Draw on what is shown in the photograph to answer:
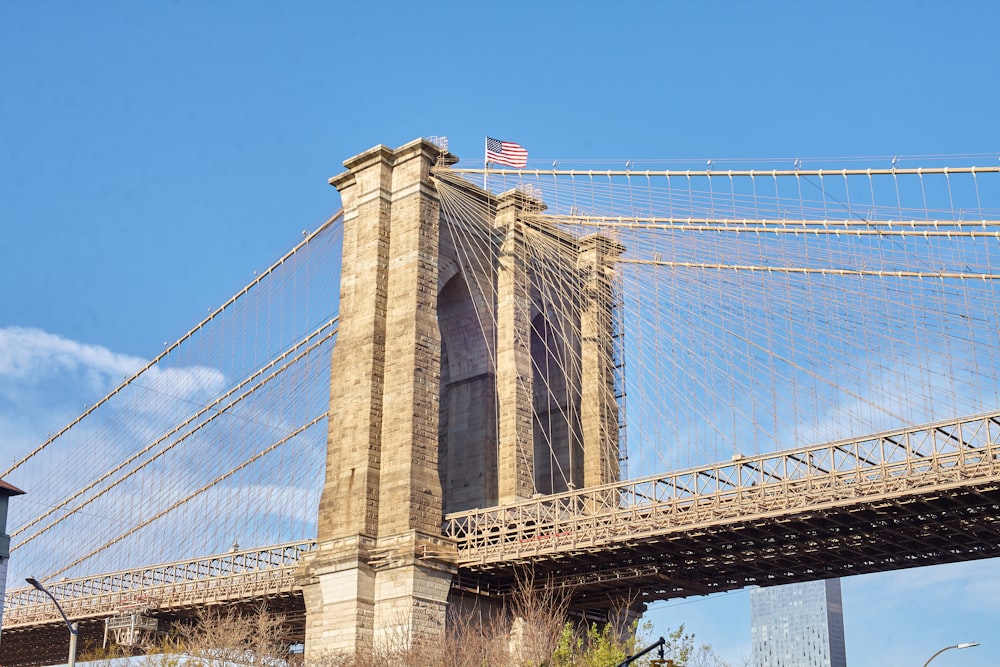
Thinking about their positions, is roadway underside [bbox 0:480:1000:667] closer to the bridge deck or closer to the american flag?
the bridge deck

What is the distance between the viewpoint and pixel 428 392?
163 ft

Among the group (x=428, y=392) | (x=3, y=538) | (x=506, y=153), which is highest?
(x=506, y=153)

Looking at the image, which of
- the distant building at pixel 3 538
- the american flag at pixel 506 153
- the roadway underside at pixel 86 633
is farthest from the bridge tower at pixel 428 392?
the distant building at pixel 3 538

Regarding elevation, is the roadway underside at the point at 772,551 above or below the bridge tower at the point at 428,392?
below

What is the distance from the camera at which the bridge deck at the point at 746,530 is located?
38.2m

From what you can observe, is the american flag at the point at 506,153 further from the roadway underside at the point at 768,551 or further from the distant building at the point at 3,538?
the distant building at the point at 3,538

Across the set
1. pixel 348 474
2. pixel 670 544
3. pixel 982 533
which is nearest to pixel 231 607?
pixel 348 474

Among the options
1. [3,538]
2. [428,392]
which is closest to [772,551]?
[428,392]

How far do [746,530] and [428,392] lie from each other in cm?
1366

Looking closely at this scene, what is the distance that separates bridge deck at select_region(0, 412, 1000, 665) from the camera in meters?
38.2

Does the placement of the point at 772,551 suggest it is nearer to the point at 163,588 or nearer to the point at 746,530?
the point at 746,530

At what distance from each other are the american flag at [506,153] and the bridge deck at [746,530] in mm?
14960

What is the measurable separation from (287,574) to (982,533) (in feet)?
93.5

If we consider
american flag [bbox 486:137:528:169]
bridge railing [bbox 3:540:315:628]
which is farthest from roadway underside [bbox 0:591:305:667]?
american flag [bbox 486:137:528:169]
